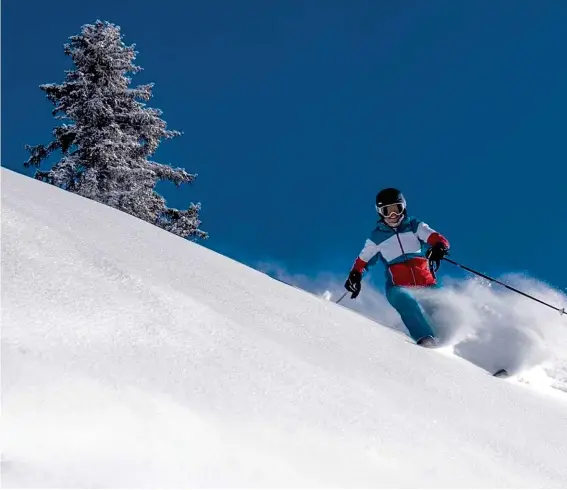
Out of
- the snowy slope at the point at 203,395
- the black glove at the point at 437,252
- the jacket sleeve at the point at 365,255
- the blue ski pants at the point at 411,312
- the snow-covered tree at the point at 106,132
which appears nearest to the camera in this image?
the snowy slope at the point at 203,395

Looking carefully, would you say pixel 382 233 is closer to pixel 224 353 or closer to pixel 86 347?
pixel 224 353

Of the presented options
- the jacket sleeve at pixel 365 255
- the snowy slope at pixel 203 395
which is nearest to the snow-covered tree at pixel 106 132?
the jacket sleeve at pixel 365 255

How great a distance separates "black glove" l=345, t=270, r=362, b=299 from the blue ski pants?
15.6 inches

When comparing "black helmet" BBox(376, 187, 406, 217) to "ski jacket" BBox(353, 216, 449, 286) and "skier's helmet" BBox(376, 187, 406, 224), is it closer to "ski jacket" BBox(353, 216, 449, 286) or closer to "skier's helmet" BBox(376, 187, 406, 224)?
"skier's helmet" BBox(376, 187, 406, 224)

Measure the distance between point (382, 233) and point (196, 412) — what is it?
4614 mm

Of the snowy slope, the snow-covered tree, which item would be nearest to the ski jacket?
the snowy slope

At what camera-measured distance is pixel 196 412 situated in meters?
1.80

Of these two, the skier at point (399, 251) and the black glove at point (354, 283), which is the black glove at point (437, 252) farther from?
the black glove at point (354, 283)

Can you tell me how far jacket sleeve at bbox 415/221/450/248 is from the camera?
580 cm

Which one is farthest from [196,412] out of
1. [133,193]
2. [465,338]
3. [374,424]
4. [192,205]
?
[192,205]

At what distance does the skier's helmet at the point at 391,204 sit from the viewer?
611 centimetres

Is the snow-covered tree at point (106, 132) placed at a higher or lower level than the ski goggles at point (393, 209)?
higher

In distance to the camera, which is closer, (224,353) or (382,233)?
(224,353)

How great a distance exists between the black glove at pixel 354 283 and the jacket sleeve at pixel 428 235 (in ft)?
2.45
